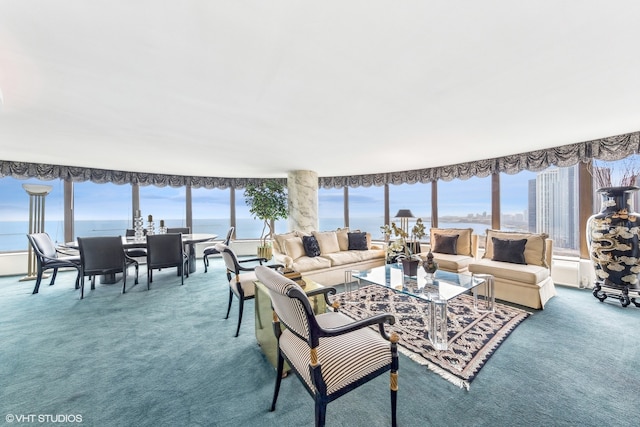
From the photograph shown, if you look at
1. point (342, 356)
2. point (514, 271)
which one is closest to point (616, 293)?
point (514, 271)

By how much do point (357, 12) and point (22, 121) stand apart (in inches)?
143

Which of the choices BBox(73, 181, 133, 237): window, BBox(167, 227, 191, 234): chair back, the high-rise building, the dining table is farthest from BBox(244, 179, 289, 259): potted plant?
the high-rise building

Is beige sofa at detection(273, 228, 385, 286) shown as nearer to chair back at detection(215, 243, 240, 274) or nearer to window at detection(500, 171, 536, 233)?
chair back at detection(215, 243, 240, 274)

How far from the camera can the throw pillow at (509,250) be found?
3372 mm

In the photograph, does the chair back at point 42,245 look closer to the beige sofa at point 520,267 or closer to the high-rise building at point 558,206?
the beige sofa at point 520,267

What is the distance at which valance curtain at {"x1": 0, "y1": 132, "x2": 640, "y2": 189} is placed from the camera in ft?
11.0

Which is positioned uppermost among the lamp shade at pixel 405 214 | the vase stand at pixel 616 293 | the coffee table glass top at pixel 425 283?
the lamp shade at pixel 405 214

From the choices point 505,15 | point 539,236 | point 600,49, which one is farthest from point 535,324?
point 505,15

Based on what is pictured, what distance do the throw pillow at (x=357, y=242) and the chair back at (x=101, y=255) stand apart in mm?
3793

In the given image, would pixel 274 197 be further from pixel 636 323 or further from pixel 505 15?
pixel 636 323

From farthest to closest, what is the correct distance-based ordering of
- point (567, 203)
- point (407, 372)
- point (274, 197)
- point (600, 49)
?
1. point (274, 197)
2. point (567, 203)
3. point (407, 372)
4. point (600, 49)

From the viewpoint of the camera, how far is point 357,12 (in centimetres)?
125

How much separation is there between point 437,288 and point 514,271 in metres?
1.32

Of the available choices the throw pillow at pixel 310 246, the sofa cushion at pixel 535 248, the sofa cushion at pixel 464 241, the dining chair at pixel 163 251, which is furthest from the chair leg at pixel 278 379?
the sofa cushion at pixel 464 241
